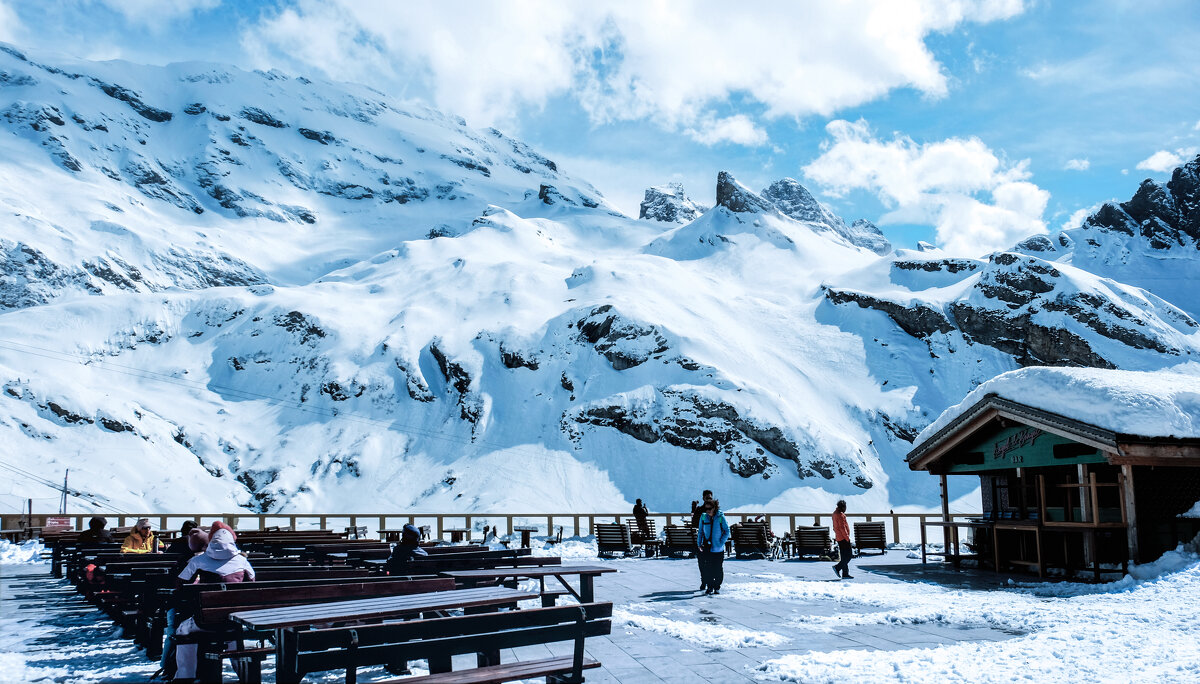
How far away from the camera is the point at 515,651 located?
8320 millimetres

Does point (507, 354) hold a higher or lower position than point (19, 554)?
higher

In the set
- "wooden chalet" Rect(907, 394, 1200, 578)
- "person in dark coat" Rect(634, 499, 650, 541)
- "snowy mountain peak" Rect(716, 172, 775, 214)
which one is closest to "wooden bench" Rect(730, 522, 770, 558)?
"person in dark coat" Rect(634, 499, 650, 541)

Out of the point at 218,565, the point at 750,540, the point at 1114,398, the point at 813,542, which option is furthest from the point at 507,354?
Result: the point at 218,565

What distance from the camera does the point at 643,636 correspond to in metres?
9.11

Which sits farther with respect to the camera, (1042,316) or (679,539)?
(1042,316)

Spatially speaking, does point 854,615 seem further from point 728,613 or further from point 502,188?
point 502,188

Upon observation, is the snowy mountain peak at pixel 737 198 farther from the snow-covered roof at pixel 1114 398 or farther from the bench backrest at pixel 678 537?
the snow-covered roof at pixel 1114 398

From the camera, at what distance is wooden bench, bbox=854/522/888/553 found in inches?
888

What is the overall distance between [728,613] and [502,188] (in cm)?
15254

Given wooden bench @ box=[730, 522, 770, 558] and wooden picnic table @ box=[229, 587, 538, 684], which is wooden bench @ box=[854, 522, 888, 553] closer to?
wooden bench @ box=[730, 522, 770, 558]

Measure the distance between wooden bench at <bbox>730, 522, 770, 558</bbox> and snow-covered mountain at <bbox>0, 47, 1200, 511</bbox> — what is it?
25313 mm

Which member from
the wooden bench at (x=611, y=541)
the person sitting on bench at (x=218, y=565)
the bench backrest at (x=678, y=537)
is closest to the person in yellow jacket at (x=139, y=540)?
the person sitting on bench at (x=218, y=565)

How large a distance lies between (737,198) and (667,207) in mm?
37207

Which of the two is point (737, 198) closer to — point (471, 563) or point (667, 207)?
point (667, 207)
